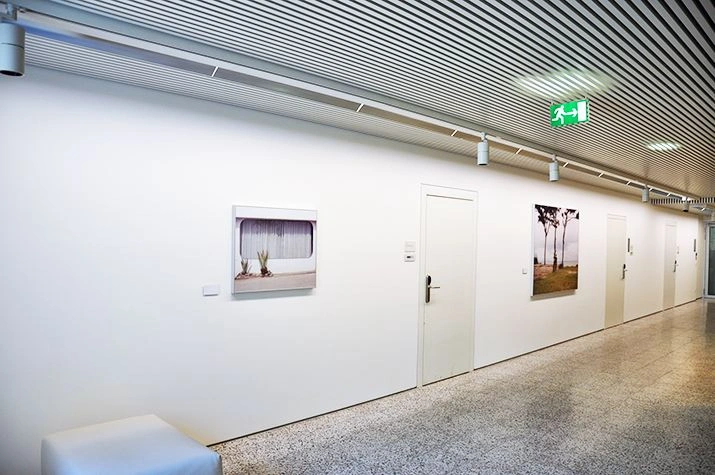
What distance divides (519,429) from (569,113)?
8.99 ft

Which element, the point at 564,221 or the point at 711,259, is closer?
the point at 564,221

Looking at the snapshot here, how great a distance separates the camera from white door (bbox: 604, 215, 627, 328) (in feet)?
30.9

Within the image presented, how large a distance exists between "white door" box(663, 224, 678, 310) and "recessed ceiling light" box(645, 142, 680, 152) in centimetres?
789

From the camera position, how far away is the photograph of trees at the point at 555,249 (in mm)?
7348

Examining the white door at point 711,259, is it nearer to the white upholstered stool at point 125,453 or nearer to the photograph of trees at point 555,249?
the photograph of trees at point 555,249

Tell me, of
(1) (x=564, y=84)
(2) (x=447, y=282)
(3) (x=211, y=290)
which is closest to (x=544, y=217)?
(2) (x=447, y=282)

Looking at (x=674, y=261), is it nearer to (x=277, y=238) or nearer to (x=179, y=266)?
(x=277, y=238)

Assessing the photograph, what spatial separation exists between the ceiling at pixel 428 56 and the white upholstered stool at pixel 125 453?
2.25 meters

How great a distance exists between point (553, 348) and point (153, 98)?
6.71 m

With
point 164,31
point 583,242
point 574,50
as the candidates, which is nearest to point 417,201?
point 574,50

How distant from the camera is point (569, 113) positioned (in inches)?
148

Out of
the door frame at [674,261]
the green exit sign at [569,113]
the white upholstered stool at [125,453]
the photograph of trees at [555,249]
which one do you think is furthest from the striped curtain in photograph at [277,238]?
the door frame at [674,261]

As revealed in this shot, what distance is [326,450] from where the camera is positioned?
380cm

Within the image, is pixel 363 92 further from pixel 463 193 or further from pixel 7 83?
pixel 463 193
